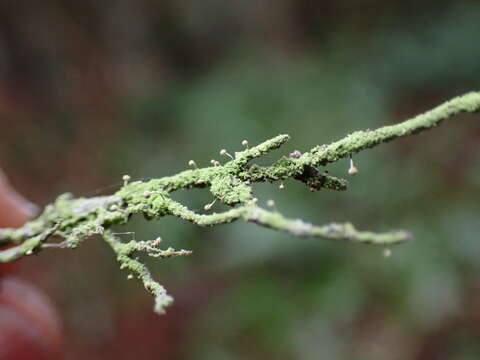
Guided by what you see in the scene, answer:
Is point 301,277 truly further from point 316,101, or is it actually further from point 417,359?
point 316,101

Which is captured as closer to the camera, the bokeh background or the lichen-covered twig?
the lichen-covered twig

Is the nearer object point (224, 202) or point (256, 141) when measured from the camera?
point (224, 202)

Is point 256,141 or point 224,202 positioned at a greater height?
point 256,141

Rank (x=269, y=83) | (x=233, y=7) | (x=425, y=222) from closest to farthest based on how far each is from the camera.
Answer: (x=425, y=222) → (x=269, y=83) → (x=233, y=7)

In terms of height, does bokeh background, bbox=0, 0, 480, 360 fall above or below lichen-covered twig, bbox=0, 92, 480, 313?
above

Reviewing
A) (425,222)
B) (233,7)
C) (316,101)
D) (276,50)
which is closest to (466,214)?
(425,222)
